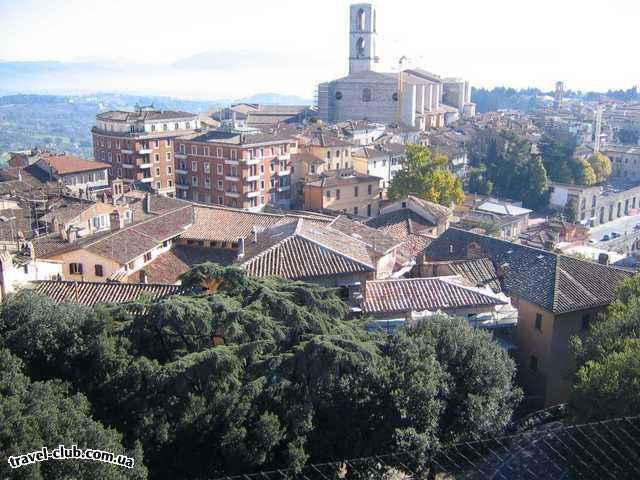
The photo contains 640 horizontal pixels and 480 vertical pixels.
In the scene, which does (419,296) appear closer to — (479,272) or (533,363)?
(533,363)

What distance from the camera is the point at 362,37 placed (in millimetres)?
80375

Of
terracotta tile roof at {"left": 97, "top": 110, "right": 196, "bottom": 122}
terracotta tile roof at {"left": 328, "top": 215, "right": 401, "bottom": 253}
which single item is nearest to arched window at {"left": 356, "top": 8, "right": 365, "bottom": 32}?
terracotta tile roof at {"left": 97, "top": 110, "right": 196, "bottom": 122}

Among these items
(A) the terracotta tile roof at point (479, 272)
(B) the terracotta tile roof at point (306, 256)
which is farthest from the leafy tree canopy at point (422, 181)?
(B) the terracotta tile roof at point (306, 256)

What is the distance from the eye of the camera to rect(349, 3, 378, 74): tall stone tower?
3127 inches

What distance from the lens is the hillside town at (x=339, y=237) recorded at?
14.4m

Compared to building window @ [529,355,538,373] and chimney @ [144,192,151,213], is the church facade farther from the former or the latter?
building window @ [529,355,538,373]

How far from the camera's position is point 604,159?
65.0 metres

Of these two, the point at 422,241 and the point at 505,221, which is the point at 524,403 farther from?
the point at 505,221

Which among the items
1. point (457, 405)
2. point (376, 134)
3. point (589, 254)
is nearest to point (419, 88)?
point (376, 134)

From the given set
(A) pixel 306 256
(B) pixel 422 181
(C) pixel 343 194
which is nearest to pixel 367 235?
(A) pixel 306 256

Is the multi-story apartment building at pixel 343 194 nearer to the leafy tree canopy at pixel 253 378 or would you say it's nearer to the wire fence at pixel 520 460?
the leafy tree canopy at pixel 253 378

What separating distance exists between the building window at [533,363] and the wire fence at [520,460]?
168 inches

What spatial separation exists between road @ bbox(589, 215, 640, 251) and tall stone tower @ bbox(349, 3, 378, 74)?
34.3 m

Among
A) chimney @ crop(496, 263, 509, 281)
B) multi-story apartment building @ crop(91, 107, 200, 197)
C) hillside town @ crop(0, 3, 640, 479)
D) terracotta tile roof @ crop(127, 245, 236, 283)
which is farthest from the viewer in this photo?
multi-story apartment building @ crop(91, 107, 200, 197)
